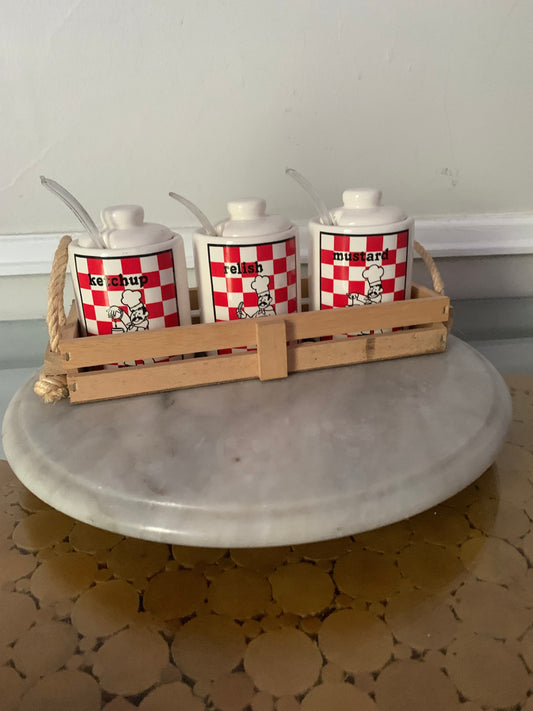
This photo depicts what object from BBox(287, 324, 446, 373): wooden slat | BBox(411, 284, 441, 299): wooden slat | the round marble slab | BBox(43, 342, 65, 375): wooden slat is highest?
BBox(411, 284, 441, 299): wooden slat

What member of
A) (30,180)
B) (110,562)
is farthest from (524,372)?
(30,180)

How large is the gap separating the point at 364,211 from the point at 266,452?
0.35 metres

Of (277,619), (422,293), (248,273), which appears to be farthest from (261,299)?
(277,619)

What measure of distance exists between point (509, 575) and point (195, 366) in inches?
15.5

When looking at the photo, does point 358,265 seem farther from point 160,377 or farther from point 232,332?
point 160,377

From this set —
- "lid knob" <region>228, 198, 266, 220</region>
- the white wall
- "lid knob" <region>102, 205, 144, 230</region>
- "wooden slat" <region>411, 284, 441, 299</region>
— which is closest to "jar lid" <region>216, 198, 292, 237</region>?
"lid knob" <region>228, 198, 266, 220</region>

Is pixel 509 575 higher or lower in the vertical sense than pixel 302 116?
lower

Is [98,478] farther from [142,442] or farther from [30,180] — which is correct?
[30,180]

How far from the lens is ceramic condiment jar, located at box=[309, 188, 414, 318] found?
2.28 feet

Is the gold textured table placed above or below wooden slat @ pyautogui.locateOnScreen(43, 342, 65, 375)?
below

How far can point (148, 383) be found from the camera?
648mm

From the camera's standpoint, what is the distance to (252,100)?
965 millimetres

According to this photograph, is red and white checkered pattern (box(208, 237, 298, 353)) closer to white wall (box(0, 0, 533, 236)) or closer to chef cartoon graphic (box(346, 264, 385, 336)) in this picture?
chef cartoon graphic (box(346, 264, 385, 336))

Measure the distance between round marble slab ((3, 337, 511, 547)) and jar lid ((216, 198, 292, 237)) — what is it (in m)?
0.19
